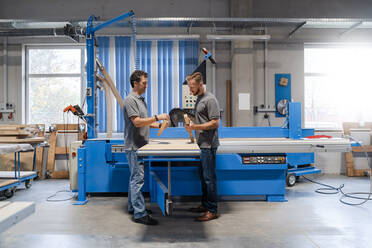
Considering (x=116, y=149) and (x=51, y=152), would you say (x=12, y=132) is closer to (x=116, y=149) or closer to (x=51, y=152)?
A: (x=51, y=152)

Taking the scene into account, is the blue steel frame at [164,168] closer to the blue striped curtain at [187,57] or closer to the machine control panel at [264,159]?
the machine control panel at [264,159]

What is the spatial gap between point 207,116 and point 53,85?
432 centimetres

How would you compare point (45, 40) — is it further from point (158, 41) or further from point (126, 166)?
point (126, 166)

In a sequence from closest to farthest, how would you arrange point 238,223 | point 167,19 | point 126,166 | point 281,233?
1. point 281,233
2. point 238,223
3. point 126,166
4. point 167,19

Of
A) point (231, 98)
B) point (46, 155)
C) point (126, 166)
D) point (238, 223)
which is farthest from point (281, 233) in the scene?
point (46, 155)

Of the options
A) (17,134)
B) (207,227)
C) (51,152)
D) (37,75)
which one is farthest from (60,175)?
(207,227)

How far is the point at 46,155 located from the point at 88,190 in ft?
7.55

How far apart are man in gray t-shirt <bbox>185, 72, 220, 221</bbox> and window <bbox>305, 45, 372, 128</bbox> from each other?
3798 millimetres

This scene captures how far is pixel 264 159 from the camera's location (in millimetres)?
3258

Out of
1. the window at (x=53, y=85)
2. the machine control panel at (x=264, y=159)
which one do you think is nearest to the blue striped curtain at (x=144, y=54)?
the window at (x=53, y=85)

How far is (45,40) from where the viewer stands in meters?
5.56

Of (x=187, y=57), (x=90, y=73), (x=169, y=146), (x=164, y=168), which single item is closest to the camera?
(x=169, y=146)

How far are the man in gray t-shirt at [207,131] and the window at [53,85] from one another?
149 inches

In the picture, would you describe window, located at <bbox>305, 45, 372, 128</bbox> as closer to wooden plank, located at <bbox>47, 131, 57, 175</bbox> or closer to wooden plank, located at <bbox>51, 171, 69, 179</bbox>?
wooden plank, located at <bbox>51, 171, 69, 179</bbox>
